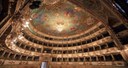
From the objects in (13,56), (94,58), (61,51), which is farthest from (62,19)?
(13,56)

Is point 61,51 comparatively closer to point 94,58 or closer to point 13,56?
point 94,58

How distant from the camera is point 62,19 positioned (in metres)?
18.7

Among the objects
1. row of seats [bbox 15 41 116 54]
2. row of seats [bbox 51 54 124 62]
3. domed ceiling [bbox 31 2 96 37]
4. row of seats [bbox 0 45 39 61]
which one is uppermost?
domed ceiling [bbox 31 2 96 37]

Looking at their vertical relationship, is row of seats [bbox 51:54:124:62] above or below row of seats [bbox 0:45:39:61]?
below

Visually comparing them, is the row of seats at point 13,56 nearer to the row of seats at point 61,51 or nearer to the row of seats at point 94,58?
the row of seats at point 61,51

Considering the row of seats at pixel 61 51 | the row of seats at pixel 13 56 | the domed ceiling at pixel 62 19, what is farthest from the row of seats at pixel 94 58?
the domed ceiling at pixel 62 19

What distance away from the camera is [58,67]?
1573 centimetres

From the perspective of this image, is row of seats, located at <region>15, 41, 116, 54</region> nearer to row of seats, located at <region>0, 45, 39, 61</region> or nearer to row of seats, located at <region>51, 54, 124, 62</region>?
row of seats, located at <region>51, 54, 124, 62</region>

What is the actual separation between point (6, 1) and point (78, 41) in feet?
47.4

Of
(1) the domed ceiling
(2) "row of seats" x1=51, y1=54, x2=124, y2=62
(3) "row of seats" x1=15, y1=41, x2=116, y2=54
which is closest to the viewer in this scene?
(2) "row of seats" x1=51, y1=54, x2=124, y2=62

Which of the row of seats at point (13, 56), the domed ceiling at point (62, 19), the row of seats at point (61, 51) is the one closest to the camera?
the row of seats at point (13, 56)

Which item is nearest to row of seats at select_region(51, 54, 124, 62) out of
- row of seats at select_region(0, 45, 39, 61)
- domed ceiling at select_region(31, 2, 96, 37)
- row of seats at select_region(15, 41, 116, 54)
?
row of seats at select_region(15, 41, 116, 54)

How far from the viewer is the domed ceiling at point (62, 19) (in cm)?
1685

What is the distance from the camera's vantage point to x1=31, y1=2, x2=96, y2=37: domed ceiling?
1685cm
